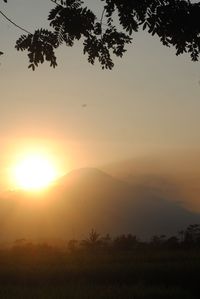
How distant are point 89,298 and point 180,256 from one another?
50.9ft

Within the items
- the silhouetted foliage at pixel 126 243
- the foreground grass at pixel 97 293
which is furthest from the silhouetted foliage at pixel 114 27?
the silhouetted foliage at pixel 126 243

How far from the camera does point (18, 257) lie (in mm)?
38469

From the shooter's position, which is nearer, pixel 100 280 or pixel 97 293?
pixel 97 293

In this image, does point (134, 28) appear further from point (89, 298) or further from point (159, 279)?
point (159, 279)

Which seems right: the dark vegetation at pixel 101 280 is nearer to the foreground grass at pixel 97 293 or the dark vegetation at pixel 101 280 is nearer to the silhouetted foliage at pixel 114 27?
the foreground grass at pixel 97 293

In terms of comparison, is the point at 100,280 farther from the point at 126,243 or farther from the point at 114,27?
the point at 126,243

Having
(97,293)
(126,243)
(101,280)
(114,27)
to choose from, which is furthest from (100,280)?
(126,243)

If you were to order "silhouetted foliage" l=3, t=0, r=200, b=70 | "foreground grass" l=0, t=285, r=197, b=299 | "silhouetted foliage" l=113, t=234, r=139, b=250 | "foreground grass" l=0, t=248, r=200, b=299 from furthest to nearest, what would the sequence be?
"silhouetted foliage" l=113, t=234, r=139, b=250 → "foreground grass" l=0, t=248, r=200, b=299 → "foreground grass" l=0, t=285, r=197, b=299 → "silhouetted foliage" l=3, t=0, r=200, b=70

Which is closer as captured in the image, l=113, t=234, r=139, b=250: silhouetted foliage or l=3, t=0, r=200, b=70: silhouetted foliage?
l=3, t=0, r=200, b=70: silhouetted foliage

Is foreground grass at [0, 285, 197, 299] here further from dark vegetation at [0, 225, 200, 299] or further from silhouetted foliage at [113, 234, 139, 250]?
silhouetted foliage at [113, 234, 139, 250]

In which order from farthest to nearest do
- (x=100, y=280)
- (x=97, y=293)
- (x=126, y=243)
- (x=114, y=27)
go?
(x=126, y=243) < (x=100, y=280) < (x=97, y=293) < (x=114, y=27)

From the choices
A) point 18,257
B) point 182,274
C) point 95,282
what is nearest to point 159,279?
point 182,274

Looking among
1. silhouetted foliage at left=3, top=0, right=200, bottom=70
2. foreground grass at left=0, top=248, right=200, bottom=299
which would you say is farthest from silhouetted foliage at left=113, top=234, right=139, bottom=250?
silhouetted foliage at left=3, top=0, right=200, bottom=70

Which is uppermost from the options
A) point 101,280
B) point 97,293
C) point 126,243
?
point 126,243
